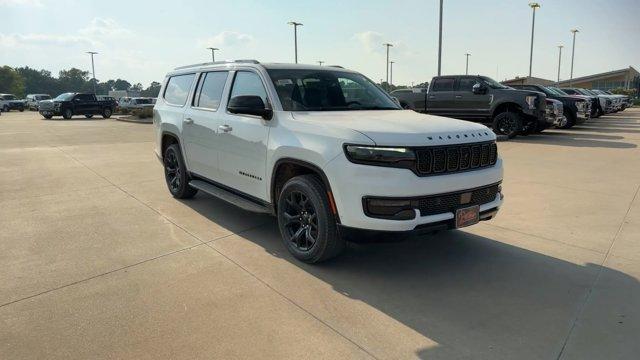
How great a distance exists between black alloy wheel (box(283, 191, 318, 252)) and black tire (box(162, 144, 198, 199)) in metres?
2.57

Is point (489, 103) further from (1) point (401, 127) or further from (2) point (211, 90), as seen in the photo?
(1) point (401, 127)

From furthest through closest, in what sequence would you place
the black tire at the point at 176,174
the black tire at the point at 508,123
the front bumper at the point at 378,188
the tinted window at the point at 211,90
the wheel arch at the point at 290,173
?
the black tire at the point at 508,123, the black tire at the point at 176,174, the tinted window at the point at 211,90, the wheel arch at the point at 290,173, the front bumper at the point at 378,188

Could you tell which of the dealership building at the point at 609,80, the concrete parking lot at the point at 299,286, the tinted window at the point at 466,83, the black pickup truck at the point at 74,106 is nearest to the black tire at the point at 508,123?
the tinted window at the point at 466,83

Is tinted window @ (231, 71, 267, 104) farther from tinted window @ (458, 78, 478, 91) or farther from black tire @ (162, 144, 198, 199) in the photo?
tinted window @ (458, 78, 478, 91)

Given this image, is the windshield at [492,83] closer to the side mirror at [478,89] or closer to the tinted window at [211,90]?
the side mirror at [478,89]

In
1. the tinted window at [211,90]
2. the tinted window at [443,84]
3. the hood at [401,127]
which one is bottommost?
the hood at [401,127]

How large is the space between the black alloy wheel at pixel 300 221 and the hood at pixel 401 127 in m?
0.73

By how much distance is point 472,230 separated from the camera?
5.20 meters

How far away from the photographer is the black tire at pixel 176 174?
6359 mm

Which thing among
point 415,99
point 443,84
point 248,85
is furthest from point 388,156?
point 415,99

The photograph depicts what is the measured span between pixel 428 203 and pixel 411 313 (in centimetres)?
85

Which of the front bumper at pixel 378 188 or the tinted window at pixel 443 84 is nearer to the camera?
the front bumper at pixel 378 188

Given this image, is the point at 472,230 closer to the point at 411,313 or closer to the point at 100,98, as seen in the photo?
the point at 411,313

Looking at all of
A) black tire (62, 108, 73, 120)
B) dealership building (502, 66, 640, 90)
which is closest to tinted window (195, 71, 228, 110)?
black tire (62, 108, 73, 120)
